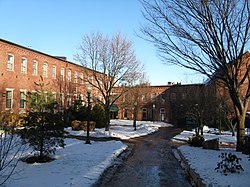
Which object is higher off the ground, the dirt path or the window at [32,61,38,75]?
the window at [32,61,38,75]

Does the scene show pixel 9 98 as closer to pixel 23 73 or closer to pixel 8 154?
pixel 23 73

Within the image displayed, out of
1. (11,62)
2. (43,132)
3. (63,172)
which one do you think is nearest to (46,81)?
(11,62)

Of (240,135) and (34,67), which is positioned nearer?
(240,135)

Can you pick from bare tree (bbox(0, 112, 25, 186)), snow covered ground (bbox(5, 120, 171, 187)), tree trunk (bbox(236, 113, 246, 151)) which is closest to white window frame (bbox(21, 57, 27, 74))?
bare tree (bbox(0, 112, 25, 186))

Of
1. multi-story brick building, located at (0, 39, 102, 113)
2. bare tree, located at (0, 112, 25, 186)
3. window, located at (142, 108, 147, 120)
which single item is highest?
multi-story brick building, located at (0, 39, 102, 113)

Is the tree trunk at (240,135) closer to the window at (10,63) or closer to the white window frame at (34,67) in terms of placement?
the window at (10,63)

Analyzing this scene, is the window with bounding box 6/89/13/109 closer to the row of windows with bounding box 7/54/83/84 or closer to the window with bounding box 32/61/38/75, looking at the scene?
the row of windows with bounding box 7/54/83/84

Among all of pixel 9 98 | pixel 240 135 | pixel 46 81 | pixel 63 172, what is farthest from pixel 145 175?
pixel 46 81

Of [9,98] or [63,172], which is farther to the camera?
[9,98]

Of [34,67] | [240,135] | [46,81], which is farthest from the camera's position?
[46,81]

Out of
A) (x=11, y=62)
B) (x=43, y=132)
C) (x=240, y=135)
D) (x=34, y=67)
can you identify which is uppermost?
(x=34, y=67)

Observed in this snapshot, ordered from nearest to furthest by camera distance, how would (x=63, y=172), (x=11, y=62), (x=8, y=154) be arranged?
1. (x=63, y=172)
2. (x=8, y=154)
3. (x=11, y=62)

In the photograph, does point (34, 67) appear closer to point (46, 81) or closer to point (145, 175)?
point (46, 81)

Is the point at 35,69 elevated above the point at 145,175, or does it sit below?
above
